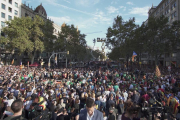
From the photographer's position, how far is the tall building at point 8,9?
3813 centimetres

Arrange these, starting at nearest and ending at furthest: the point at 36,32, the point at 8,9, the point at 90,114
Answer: the point at 90,114 → the point at 36,32 → the point at 8,9

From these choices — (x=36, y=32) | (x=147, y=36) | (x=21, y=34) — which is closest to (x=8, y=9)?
(x=36, y=32)

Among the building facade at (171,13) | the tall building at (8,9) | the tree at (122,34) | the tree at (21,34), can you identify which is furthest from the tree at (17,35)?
the building facade at (171,13)

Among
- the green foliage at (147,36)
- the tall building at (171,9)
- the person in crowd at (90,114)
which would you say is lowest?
the person in crowd at (90,114)

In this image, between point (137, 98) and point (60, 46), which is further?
point (60, 46)

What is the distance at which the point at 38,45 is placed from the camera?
37250 mm

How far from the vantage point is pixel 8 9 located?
39.9 metres

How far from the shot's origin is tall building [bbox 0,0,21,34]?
3813cm

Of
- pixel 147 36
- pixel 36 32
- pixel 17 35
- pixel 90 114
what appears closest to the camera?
pixel 90 114

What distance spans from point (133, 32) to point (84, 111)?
35.5m

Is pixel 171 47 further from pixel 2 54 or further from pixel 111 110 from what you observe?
pixel 2 54

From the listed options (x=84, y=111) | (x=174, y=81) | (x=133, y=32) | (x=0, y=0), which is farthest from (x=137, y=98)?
(x=0, y=0)

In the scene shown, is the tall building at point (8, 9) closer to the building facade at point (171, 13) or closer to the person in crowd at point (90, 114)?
the person in crowd at point (90, 114)

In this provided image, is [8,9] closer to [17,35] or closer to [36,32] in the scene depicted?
[36,32]
